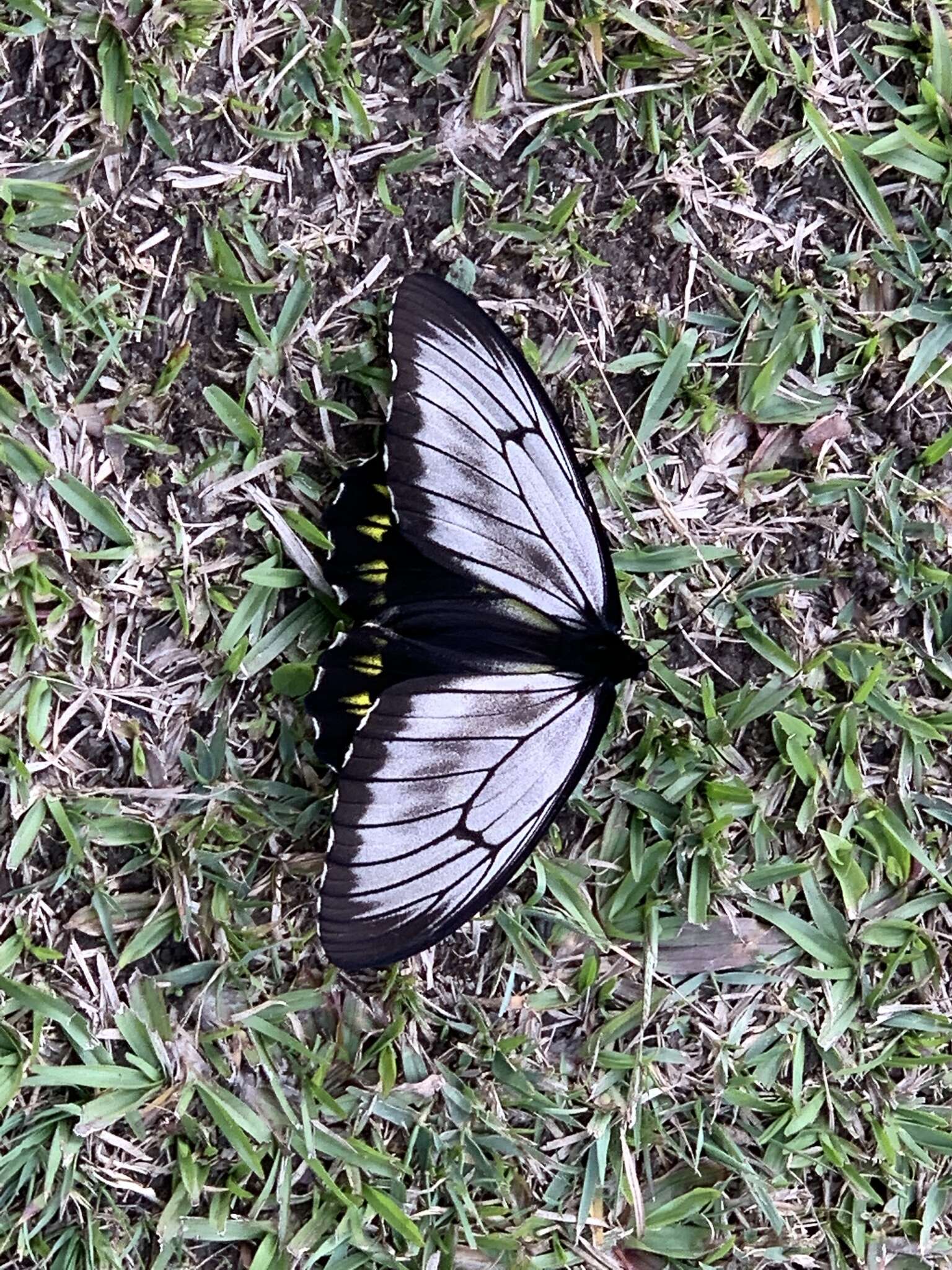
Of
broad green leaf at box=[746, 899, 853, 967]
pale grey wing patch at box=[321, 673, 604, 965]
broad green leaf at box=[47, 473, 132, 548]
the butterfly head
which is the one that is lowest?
broad green leaf at box=[746, 899, 853, 967]

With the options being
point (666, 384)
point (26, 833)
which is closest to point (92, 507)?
point (26, 833)

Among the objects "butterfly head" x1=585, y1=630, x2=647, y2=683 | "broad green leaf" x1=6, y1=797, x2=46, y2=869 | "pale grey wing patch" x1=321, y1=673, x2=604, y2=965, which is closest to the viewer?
"pale grey wing patch" x1=321, y1=673, x2=604, y2=965

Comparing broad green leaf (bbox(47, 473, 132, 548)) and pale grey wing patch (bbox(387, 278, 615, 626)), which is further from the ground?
pale grey wing patch (bbox(387, 278, 615, 626))

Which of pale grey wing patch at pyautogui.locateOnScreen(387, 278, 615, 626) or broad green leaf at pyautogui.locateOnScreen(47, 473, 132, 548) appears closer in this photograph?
pale grey wing patch at pyautogui.locateOnScreen(387, 278, 615, 626)

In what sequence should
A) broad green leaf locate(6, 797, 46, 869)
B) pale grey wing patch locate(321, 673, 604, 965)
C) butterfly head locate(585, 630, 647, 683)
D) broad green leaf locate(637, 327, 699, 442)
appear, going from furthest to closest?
1. broad green leaf locate(637, 327, 699, 442)
2. broad green leaf locate(6, 797, 46, 869)
3. butterfly head locate(585, 630, 647, 683)
4. pale grey wing patch locate(321, 673, 604, 965)

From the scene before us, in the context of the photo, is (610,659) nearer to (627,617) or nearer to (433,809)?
(627,617)

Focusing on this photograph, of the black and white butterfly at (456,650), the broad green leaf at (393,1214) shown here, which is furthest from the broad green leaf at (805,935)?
the broad green leaf at (393,1214)

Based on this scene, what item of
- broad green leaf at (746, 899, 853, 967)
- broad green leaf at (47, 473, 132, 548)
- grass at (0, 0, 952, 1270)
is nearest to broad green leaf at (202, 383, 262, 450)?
grass at (0, 0, 952, 1270)

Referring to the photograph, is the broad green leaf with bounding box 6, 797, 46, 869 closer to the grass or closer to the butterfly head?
the grass

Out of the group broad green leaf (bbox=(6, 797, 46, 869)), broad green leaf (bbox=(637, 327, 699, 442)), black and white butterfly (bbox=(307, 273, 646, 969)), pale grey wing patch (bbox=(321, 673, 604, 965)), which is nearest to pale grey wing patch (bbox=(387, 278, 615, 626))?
black and white butterfly (bbox=(307, 273, 646, 969))
